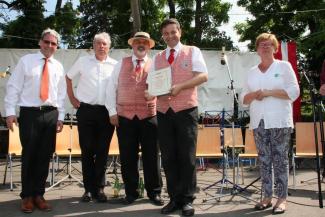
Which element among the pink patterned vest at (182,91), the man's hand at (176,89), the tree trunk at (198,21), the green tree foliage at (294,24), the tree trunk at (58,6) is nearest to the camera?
the man's hand at (176,89)

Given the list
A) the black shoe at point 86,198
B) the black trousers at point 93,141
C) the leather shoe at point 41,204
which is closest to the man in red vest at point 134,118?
the black trousers at point 93,141

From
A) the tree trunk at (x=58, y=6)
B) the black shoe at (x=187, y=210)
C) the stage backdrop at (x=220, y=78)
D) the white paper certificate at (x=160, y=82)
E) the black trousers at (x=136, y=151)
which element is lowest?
the black shoe at (x=187, y=210)

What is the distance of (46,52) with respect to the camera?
5125 mm

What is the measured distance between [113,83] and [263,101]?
174 centimetres

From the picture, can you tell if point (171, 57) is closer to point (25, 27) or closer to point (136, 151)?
point (136, 151)

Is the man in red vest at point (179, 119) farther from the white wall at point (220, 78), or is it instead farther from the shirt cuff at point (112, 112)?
the white wall at point (220, 78)

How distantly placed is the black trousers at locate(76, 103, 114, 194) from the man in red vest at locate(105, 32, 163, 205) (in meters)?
0.21

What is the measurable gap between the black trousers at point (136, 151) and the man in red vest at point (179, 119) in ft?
1.11

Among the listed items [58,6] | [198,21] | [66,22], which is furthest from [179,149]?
[198,21]

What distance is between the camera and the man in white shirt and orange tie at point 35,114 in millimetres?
4906

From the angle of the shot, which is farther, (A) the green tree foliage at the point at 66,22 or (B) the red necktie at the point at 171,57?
(A) the green tree foliage at the point at 66,22

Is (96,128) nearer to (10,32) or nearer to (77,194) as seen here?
(77,194)

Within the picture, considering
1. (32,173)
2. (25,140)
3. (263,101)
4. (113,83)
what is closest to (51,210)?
(32,173)

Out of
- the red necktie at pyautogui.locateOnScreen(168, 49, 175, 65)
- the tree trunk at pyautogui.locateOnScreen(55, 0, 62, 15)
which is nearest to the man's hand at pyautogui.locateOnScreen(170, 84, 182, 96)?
the red necktie at pyautogui.locateOnScreen(168, 49, 175, 65)
